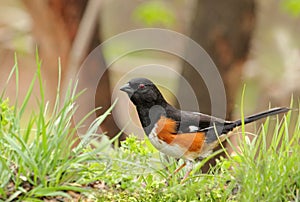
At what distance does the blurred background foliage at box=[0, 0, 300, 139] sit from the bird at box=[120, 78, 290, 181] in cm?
378

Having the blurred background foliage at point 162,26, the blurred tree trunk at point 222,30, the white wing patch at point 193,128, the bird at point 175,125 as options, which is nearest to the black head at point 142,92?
the bird at point 175,125

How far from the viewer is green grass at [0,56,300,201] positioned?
3984 millimetres

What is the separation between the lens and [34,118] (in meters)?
4.14

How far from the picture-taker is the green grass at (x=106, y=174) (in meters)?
3.98

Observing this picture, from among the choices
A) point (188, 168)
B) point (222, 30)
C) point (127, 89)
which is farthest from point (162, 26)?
point (188, 168)

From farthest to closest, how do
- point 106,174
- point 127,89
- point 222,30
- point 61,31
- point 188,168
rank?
point 61,31, point 222,30, point 127,89, point 188,168, point 106,174

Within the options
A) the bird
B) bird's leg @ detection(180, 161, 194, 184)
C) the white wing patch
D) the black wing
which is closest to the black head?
the bird

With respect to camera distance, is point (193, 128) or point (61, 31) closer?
point (193, 128)

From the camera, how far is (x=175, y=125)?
4.96 meters

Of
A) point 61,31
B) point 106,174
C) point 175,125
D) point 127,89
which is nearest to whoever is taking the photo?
point 106,174

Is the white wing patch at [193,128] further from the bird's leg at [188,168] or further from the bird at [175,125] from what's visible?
the bird's leg at [188,168]

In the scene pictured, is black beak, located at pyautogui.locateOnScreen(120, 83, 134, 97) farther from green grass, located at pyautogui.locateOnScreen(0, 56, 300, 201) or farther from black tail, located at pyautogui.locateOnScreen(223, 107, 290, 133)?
black tail, located at pyautogui.locateOnScreen(223, 107, 290, 133)

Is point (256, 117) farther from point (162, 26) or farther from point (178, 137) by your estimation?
point (162, 26)

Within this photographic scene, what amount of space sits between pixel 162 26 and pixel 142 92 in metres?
10.4
